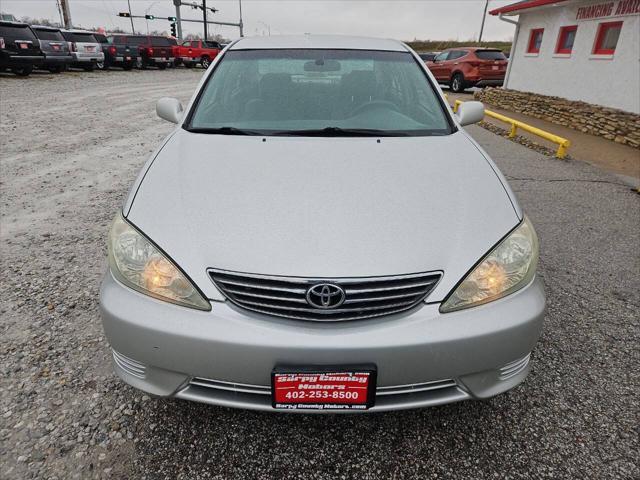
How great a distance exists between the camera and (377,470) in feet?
A: 5.38

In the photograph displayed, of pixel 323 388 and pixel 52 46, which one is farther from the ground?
pixel 52 46

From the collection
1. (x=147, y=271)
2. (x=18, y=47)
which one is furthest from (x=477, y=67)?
(x=147, y=271)

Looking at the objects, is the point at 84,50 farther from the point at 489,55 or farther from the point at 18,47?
the point at 489,55

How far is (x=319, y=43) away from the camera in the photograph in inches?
116

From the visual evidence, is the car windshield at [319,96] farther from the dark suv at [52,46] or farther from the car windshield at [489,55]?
the dark suv at [52,46]

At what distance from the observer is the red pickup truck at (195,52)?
85.0 ft

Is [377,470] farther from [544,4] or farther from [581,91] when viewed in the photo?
[544,4]

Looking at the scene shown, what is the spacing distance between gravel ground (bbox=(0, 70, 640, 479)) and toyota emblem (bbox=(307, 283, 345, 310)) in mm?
693

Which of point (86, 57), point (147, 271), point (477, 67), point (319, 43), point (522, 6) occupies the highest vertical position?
point (522, 6)

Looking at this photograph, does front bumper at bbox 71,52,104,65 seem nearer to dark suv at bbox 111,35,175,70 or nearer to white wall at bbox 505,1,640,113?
dark suv at bbox 111,35,175,70

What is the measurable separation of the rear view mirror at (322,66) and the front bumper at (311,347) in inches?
70.8

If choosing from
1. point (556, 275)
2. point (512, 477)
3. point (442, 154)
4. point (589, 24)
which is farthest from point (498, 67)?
point (512, 477)

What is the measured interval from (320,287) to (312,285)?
1.1 inches

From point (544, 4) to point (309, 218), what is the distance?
486 inches
